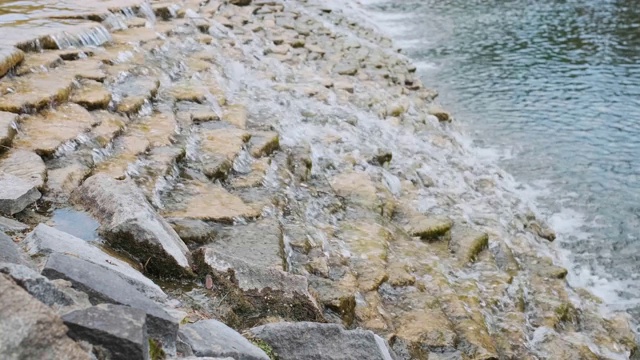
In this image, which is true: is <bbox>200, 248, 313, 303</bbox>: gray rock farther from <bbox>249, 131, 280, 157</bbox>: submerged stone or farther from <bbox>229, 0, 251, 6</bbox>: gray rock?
<bbox>229, 0, 251, 6</bbox>: gray rock

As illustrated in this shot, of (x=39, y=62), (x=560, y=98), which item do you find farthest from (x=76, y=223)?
(x=560, y=98)

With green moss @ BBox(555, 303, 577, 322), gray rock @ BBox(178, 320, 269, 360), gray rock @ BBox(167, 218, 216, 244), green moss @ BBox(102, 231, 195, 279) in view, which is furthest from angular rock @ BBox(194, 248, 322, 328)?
green moss @ BBox(555, 303, 577, 322)

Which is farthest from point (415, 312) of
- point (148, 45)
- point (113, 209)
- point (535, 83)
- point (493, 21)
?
point (493, 21)

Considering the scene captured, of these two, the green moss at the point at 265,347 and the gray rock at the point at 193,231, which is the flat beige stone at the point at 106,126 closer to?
the gray rock at the point at 193,231

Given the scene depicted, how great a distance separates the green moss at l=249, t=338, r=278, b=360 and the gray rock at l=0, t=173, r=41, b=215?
76.5 inches

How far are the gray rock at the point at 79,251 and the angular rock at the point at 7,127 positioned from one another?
5.79 ft

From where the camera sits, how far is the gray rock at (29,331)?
7.06 ft

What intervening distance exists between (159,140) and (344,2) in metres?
19.5

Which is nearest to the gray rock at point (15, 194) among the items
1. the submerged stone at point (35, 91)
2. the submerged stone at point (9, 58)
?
the submerged stone at point (35, 91)

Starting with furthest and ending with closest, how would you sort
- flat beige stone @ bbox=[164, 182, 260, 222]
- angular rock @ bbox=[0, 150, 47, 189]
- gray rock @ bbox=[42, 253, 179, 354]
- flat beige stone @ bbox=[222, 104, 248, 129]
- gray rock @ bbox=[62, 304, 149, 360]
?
flat beige stone @ bbox=[222, 104, 248, 129] → flat beige stone @ bbox=[164, 182, 260, 222] → angular rock @ bbox=[0, 150, 47, 189] → gray rock @ bbox=[42, 253, 179, 354] → gray rock @ bbox=[62, 304, 149, 360]

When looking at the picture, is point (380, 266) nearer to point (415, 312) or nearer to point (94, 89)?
point (415, 312)

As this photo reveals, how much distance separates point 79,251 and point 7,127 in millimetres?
2294

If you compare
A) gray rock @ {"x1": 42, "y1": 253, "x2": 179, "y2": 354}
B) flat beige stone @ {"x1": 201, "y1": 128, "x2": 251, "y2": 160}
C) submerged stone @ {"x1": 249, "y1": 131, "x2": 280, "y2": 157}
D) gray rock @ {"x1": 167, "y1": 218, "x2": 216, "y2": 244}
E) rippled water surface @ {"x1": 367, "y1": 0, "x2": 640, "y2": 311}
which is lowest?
rippled water surface @ {"x1": 367, "y1": 0, "x2": 640, "y2": 311}

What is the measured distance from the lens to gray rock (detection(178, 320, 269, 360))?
3094mm
